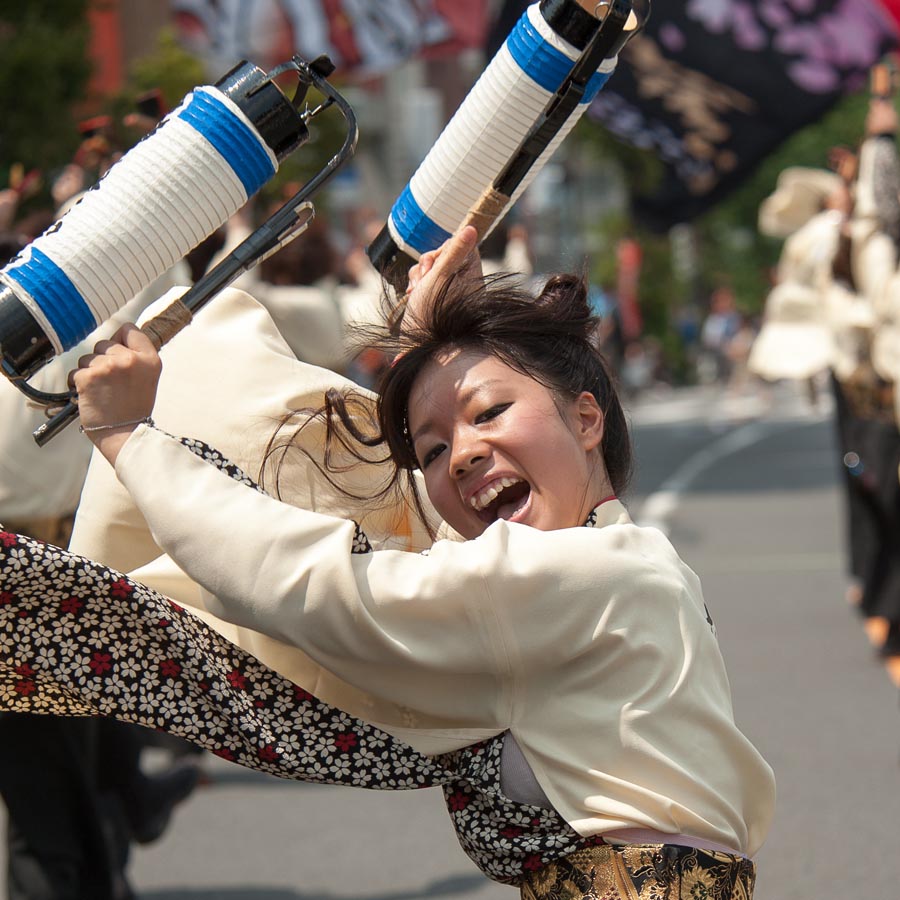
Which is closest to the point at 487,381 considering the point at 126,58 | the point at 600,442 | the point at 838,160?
the point at 600,442

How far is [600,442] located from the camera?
2.38m

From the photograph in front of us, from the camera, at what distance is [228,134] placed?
2107mm

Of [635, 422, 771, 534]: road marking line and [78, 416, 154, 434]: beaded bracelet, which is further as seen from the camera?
[635, 422, 771, 534]: road marking line

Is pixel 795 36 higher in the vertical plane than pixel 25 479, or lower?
lower

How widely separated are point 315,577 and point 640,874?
1.69 ft

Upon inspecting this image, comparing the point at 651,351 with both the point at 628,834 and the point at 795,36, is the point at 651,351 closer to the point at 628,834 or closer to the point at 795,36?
the point at 795,36

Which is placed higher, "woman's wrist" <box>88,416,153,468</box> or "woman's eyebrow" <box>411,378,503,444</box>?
"woman's wrist" <box>88,416,153,468</box>

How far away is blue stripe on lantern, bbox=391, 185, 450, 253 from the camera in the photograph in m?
2.50

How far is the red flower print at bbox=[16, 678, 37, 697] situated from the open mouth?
0.59 meters

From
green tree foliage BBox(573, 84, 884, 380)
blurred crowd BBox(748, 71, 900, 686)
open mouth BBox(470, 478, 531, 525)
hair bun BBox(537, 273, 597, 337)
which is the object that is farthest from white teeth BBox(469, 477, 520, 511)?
green tree foliage BBox(573, 84, 884, 380)

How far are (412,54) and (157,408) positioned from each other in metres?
11.5

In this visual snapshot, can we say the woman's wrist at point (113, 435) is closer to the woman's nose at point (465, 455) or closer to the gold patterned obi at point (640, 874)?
the woman's nose at point (465, 455)

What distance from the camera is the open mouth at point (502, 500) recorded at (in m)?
2.24

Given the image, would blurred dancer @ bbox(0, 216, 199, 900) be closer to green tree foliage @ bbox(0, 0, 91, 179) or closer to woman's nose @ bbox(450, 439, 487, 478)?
woman's nose @ bbox(450, 439, 487, 478)
